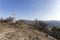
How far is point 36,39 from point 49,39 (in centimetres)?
214

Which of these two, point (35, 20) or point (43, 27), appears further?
point (35, 20)

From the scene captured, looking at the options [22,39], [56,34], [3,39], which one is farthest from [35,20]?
[3,39]

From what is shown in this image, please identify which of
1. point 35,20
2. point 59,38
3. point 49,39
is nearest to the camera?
point 49,39

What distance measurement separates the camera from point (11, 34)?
10.2m

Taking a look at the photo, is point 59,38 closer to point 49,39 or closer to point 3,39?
point 49,39

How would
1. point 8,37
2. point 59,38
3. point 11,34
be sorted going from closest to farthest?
point 8,37 < point 11,34 < point 59,38

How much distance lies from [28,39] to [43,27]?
7.91 meters

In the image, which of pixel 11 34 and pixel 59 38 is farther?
pixel 59 38

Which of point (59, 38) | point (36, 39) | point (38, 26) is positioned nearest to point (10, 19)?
point (38, 26)

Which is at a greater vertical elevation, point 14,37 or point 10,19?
point 10,19

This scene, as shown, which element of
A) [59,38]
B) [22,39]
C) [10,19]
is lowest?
[59,38]

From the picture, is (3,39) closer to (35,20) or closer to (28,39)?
(28,39)

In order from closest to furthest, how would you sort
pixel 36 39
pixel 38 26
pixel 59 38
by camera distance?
pixel 36 39
pixel 59 38
pixel 38 26

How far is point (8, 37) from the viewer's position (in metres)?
9.51
